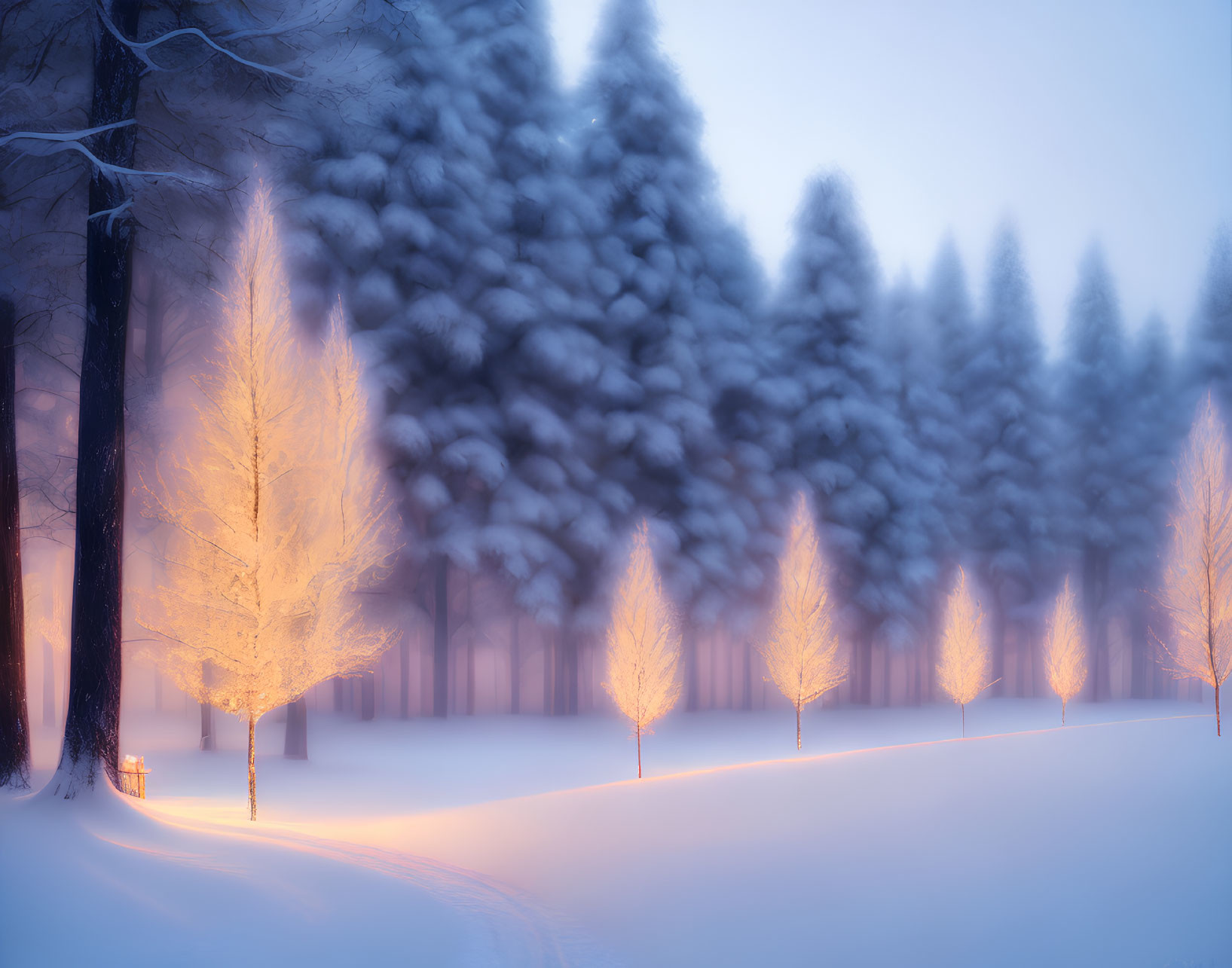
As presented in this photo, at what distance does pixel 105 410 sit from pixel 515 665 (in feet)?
53.4

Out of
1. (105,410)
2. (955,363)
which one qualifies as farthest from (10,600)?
(955,363)

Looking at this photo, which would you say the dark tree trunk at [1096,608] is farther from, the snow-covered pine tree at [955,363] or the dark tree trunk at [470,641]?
the dark tree trunk at [470,641]

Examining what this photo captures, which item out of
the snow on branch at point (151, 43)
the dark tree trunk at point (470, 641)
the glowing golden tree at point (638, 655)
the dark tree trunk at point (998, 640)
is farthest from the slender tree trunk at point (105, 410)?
the dark tree trunk at point (998, 640)

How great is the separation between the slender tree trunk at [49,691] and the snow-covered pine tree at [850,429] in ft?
73.7

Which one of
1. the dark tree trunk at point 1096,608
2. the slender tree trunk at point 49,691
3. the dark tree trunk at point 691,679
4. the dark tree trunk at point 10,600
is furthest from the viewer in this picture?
the dark tree trunk at point 1096,608

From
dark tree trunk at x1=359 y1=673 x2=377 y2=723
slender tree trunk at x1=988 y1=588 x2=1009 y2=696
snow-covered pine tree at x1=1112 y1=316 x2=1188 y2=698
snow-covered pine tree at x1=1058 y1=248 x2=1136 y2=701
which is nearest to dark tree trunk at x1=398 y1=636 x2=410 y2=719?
dark tree trunk at x1=359 y1=673 x2=377 y2=723

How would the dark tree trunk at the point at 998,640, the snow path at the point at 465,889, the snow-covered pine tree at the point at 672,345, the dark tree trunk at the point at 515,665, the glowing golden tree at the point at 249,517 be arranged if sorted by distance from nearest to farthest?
the snow path at the point at 465,889
the glowing golden tree at the point at 249,517
the snow-covered pine tree at the point at 672,345
the dark tree trunk at the point at 515,665
the dark tree trunk at the point at 998,640

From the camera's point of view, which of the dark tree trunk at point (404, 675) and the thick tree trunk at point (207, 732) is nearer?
the thick tree trunk at point (207, 732)

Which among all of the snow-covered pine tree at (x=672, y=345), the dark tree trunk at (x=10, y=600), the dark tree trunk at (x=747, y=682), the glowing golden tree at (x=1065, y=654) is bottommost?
the dark tree trunk at (x=747, y=682)

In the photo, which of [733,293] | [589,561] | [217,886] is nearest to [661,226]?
[733,293]

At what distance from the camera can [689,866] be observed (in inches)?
408

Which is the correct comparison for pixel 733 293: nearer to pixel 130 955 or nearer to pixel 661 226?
pixel 661 226

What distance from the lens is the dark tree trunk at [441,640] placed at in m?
21.5

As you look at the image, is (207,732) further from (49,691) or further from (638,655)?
(638,655)
